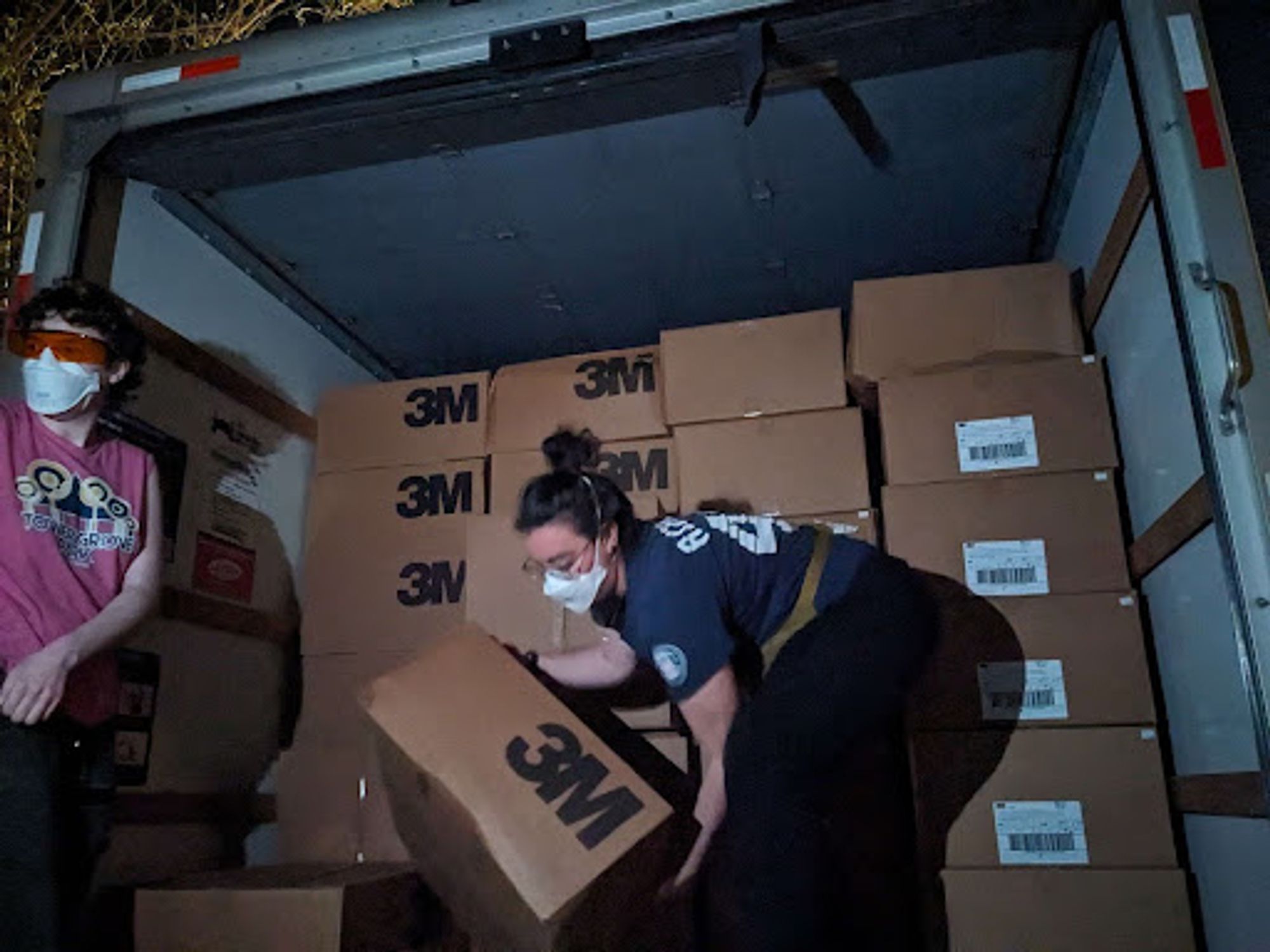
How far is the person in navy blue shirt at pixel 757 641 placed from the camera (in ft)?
5.65

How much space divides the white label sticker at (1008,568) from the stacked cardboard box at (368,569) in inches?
53.9

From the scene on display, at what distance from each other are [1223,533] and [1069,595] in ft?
2.74

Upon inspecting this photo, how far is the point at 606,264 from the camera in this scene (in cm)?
291

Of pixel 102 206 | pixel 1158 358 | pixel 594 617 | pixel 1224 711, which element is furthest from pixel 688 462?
pixel 102 206

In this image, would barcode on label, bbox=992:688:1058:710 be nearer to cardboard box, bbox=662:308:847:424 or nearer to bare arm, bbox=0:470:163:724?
cardboard box, bbox=662:308:847:424

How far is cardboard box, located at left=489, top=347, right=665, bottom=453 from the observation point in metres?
2.85

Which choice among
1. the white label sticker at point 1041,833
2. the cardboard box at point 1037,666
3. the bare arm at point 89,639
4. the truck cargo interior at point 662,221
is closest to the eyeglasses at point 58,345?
the truck cargo interior at point 662,221

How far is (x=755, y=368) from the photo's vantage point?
2.71m

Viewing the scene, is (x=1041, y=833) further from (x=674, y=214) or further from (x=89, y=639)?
(x=89, y=639)

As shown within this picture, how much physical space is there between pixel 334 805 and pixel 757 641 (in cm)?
135

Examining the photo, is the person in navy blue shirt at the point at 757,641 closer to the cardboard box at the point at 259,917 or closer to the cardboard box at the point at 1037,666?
the cardboard box at the point at 1037,666

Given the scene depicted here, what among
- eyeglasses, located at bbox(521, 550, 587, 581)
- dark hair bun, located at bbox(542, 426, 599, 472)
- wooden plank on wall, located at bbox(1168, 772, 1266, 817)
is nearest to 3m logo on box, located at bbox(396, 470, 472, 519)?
dark hair bun, located at bbox(542, 426, 599, 472)

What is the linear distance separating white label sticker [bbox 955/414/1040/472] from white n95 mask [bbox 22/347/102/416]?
194 cm

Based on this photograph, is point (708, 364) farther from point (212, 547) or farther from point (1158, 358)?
point (212, 547)
